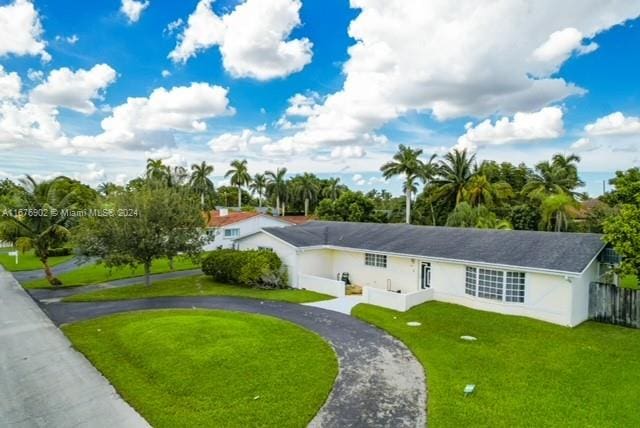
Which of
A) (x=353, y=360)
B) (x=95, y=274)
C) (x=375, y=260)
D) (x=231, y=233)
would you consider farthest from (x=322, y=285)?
(x=231, y=233)

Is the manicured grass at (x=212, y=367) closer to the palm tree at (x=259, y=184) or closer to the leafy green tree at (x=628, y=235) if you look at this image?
the leafy green tree at (x=628, y=235)

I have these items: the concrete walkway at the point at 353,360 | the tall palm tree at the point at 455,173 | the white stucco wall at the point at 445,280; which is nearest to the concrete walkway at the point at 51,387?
the concrete walkway at the point at 353,360

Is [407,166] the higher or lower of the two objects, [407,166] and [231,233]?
the higher

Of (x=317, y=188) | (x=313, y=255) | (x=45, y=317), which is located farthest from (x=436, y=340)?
(x=317, y=188)

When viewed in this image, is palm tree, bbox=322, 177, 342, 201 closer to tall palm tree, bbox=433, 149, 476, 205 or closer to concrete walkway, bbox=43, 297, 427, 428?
tall palm tree, bbox=433, 149, 476, 205

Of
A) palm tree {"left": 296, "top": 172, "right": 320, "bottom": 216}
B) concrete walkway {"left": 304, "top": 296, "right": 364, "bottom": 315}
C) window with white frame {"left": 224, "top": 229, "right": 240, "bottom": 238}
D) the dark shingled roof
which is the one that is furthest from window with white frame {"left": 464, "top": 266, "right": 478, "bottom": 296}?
palm tree {"left": 296, "top": 172, "right": 320, "bottom": 216}

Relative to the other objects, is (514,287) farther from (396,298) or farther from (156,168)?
(156,168)

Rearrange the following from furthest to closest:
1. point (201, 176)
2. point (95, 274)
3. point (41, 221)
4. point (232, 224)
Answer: point (201, 176)
point (232, 224)
point (95, 274)
point (41, 221)
